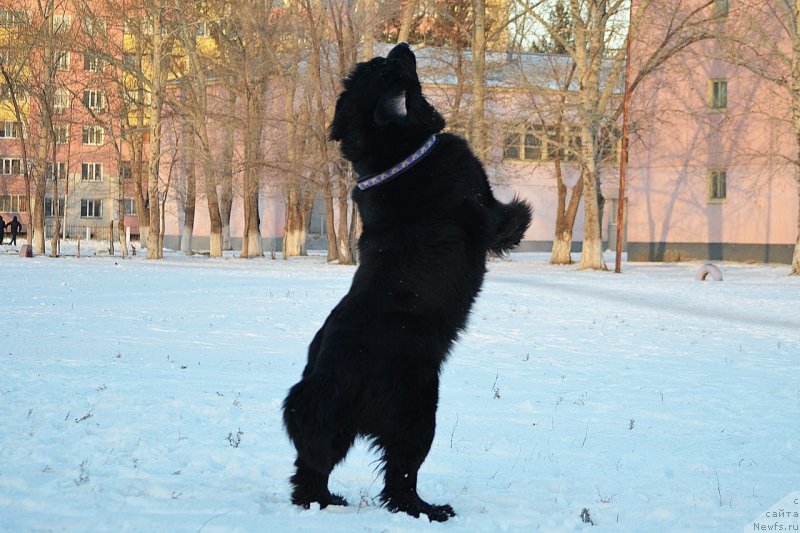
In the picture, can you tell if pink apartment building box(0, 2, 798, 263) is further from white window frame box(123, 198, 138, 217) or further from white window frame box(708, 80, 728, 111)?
A: white window frame box(123, 198, 138, 217)

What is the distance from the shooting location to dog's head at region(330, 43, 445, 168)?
14.3ft

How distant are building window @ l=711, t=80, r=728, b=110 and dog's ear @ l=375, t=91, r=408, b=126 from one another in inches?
1597

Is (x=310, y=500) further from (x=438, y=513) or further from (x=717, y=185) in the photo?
(x=717, y=185)

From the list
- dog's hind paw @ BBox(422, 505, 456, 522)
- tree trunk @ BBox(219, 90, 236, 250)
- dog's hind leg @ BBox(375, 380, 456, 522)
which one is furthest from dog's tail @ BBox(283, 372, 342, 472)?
tree trunk @ BBox(219, 90, 236, 250)

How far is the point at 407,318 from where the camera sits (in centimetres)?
427

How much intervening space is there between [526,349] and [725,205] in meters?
32.4

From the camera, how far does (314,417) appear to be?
416 centimetres

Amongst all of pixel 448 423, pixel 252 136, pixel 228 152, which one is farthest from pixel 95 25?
pixel 448 423

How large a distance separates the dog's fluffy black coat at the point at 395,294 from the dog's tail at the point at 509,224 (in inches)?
3.1

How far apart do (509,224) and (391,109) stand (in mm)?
832

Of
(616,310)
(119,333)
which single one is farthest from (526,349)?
(616,310)

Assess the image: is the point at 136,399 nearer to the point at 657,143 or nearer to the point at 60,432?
the point at 60,432

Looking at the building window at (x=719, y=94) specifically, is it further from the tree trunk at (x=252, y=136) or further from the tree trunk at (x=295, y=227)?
the tree trunk at (x=252, y=136)

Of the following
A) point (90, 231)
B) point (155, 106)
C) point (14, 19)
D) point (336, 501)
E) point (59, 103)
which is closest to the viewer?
point (336, 501)
